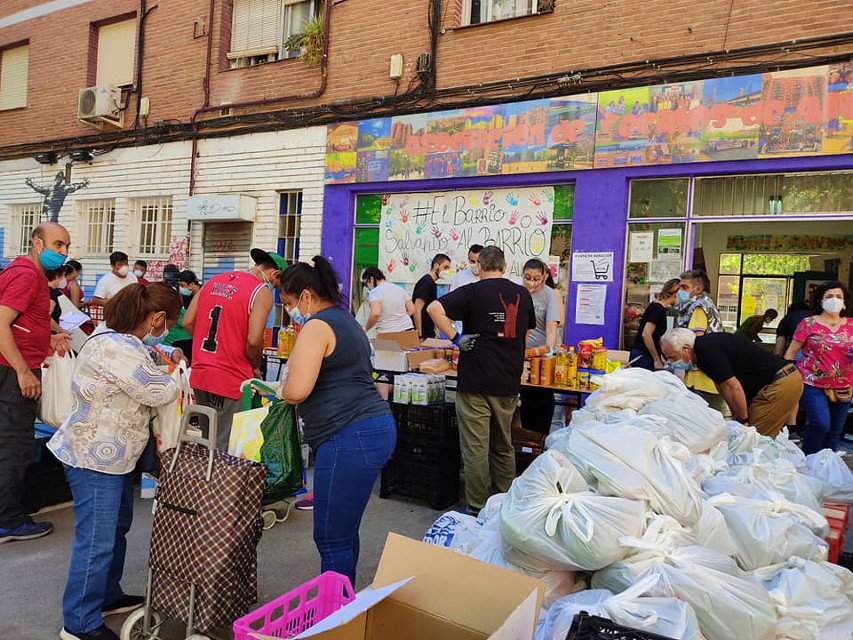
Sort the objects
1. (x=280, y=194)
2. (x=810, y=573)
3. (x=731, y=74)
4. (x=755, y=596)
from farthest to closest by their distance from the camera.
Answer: (x=280, y=194) < (x=731, y=74) < (x=810, y=573) < (x=755, y=596)

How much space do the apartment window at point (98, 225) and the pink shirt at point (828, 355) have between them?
12540 millimetres

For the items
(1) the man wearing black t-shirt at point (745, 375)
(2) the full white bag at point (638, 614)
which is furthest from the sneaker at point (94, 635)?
(1) the man wearing black t-shirt at point (745, 375)

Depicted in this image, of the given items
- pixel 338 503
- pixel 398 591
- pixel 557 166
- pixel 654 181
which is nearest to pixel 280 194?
pixel 557 166

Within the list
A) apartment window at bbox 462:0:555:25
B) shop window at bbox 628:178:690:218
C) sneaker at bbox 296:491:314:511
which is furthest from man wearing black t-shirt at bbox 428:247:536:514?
apartment window at bbox 462:0:555:25

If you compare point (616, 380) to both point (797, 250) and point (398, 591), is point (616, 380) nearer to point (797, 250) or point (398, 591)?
point (398, 591)

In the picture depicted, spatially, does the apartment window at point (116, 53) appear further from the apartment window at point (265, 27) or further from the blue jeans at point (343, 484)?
the blue jeans at point (343, 484)

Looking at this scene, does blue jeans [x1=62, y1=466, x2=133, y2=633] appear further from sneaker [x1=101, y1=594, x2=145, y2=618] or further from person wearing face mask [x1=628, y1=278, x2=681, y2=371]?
person wearing face mask [x1=628, y1=278, x2=681, y2=371]

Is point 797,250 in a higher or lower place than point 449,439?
higher

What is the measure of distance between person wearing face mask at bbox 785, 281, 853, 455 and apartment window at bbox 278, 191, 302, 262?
774cm

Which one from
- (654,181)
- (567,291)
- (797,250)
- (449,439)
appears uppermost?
(654,181)

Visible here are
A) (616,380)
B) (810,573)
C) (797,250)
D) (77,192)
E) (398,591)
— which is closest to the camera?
(398,591)

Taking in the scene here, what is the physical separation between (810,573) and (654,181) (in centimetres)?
632

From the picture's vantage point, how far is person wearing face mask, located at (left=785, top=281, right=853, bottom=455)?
19.8 feet

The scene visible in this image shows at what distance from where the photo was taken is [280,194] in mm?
11188
